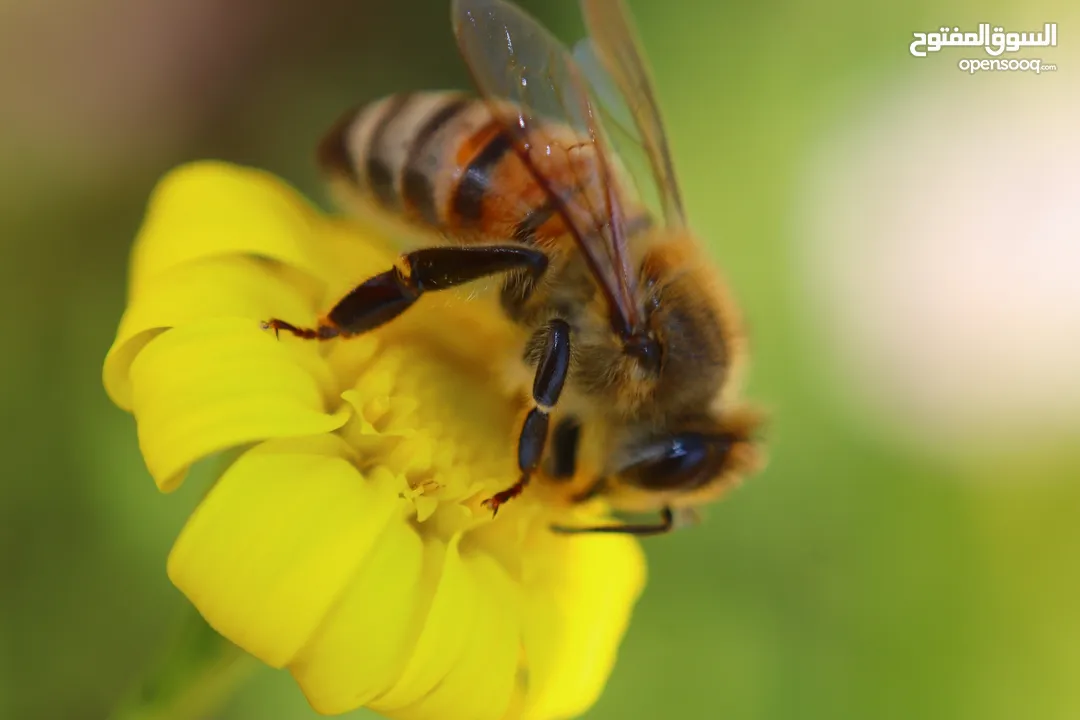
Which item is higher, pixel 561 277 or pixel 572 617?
pixel 561 277

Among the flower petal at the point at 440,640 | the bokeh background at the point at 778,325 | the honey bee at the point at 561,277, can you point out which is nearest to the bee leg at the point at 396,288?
the honey bee at the point at 561,277

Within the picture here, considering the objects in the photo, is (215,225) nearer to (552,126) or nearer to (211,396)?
(211,396)

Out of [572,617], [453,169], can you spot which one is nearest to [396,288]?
[453,169]

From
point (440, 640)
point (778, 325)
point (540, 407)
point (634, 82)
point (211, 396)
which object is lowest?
point (778, 325)

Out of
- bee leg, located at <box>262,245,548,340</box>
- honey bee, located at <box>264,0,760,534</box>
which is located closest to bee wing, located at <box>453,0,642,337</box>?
honey bee, located at <box>264,0,760,534</box>

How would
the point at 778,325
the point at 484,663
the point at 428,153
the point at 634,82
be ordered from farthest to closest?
1. the point at 778,325
2. the point at 634,82
3. the point at 428,153
4. the point at 484,663

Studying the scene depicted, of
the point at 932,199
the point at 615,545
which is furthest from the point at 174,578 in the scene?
the point at 932,199

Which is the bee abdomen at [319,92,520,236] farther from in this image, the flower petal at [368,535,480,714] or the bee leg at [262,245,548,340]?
the flower petal at [368,535,480,714]
